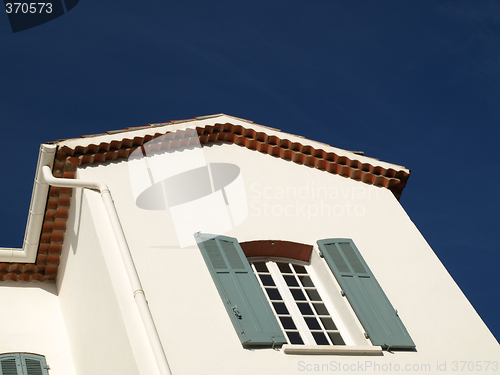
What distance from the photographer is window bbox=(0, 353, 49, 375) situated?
876 centimetres

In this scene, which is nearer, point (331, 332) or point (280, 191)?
point (331, 332)

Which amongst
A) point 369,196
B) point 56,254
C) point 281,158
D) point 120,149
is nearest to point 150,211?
point 120,149

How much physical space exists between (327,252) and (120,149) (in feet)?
11.8

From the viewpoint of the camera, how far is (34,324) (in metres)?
9.60

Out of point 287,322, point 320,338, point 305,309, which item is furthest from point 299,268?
point 320,338

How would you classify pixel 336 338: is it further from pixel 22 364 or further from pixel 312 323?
pixel 22 364

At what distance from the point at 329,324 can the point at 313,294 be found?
0.59 meters

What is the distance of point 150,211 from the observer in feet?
29.3

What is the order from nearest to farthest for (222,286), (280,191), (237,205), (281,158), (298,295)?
(222,286), (298,295), (237,205), (280,191), (281,158)

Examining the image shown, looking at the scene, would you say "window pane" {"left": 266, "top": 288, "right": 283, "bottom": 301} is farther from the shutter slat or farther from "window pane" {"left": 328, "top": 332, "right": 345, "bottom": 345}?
the shutter slat

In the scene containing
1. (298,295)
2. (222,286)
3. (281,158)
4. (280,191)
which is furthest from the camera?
(281,158)

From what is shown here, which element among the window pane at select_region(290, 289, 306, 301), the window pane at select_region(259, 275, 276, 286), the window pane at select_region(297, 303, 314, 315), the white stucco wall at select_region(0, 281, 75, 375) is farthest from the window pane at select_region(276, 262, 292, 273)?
the white stucco wall at select_region(0, 281, 75, 375)

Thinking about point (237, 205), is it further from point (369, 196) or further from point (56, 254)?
point (56, 254)

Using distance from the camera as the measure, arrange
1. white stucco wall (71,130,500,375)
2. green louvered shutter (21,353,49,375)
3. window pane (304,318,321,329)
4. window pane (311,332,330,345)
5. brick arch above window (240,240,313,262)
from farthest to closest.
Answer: brick arch above window (240,240,313,262) < green louvered shutter (21,353,49,375) < window pane (304,318,321,329) < window pane (311,332,330,345) < white stucco wall (71,130,500,375)
